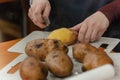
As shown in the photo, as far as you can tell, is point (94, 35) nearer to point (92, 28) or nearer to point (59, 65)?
point (92, 28)

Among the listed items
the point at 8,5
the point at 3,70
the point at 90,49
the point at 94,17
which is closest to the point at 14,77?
the point at 3,70

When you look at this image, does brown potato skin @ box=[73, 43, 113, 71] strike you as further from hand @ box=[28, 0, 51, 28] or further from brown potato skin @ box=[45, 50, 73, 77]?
hand @ box=[28, 0, 51, 28]

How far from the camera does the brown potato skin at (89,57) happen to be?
0.58 m

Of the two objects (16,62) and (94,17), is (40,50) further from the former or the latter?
(94,17)

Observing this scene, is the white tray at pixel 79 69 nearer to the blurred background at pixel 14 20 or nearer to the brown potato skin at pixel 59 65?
the brown potato skin at pixel 59 65

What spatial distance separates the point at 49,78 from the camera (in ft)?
1.96

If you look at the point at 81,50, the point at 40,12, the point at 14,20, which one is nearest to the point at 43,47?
the point at 81,50

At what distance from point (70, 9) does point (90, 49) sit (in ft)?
1.03

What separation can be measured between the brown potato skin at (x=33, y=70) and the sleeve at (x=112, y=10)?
0.32 meters

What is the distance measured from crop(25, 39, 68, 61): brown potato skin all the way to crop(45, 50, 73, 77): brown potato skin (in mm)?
71

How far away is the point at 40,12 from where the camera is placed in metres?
0.86

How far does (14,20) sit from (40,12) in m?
0.99

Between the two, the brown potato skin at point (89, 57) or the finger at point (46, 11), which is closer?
the brown potato skin at point (89, 57)

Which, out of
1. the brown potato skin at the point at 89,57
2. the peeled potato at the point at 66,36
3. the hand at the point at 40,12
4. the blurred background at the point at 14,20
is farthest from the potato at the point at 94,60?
the blurred background at the point at 14,20
